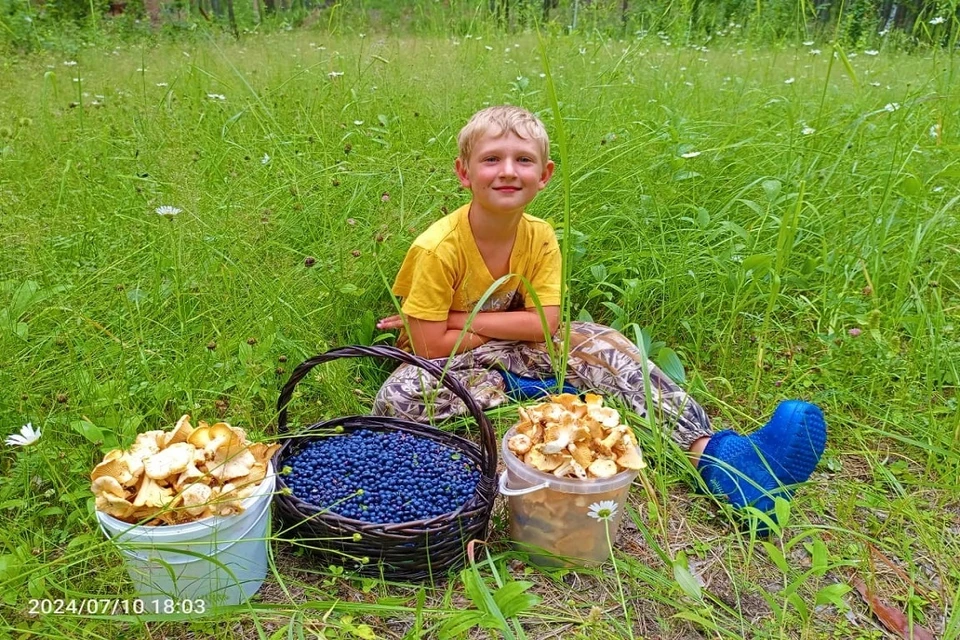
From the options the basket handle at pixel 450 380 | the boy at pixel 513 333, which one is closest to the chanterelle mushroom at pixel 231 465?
the basket handle at pixel 450 380

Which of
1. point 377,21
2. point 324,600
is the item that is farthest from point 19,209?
point 377,21

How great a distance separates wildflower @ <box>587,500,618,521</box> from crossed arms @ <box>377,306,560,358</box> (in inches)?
22.4

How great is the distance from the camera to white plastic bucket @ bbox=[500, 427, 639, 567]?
1.07 metres

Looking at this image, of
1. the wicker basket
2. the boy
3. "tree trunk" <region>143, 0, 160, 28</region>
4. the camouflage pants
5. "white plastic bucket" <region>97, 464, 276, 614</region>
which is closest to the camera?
"white plastic bucket" <region>97, 464, 276, 614</region>

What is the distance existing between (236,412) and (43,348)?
43 centimetres

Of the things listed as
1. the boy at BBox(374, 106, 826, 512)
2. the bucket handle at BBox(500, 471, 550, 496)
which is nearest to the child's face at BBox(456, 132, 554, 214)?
the boy at BBox(374, 106, 826, 512)

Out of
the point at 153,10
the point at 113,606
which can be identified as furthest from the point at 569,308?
the point at 153,10

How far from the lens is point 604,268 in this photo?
1.88 meters

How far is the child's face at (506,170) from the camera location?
4.55 ft

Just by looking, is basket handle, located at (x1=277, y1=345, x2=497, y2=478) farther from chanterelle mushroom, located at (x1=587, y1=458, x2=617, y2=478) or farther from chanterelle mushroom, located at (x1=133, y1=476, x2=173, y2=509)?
chanterelle mushroom, located at (x1=133, y1=476, x2=173, y2=509)

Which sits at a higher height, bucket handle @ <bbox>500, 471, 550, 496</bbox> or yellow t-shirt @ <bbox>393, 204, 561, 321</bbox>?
yellow t-shirt @ <bbox>393, 204, 561, 321</bbox>

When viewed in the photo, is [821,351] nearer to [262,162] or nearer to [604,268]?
[604,268]

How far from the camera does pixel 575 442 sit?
1.10 m

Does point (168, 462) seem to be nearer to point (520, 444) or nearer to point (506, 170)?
point (520, 444)
